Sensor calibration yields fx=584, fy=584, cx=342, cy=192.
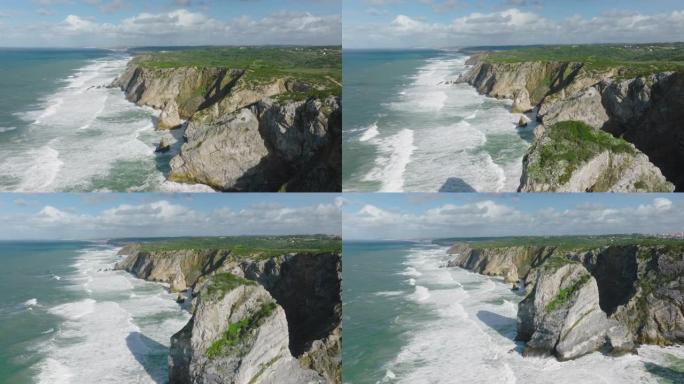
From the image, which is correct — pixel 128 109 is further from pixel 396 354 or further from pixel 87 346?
pixel 396 354

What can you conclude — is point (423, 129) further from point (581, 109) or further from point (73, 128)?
point (73, 128)

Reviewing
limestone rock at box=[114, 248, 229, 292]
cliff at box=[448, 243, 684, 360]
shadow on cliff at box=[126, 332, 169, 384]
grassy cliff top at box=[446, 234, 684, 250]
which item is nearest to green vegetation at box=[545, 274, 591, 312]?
cliff at box=[448, 243, 684, 360]

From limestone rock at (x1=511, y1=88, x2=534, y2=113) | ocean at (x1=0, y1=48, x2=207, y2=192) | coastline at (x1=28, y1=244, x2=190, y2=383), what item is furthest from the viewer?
coastline at (x1=28, y1=244, x2=190, y2=383)

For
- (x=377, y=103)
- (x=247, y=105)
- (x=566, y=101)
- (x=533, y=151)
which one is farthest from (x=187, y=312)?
(x=566, y=101)

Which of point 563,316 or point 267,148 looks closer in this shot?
point 267,148

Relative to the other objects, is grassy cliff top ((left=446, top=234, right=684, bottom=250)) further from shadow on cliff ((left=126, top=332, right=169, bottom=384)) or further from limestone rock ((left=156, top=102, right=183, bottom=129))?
shadow on cliff ((left=126, top=332, right=169, bottom=384))

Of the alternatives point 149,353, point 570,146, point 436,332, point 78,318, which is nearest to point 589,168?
point 570,146
